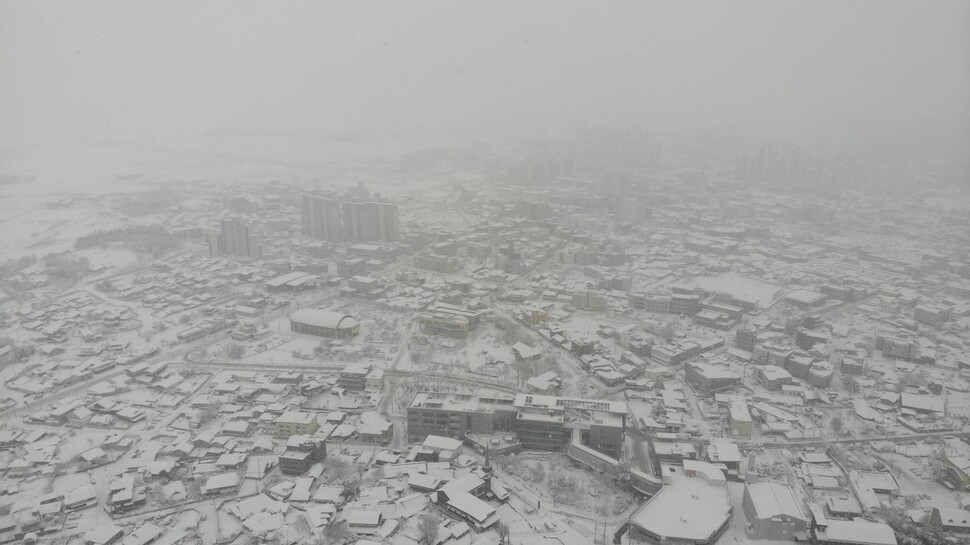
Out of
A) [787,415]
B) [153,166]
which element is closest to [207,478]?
[787,415]

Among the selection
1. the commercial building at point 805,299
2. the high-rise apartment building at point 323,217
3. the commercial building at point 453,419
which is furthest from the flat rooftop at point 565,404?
the high-rise apartment building at point 323,217

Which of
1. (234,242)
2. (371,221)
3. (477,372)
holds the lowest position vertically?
(477,372)

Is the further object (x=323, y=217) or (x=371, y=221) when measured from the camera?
(x=323, y=217)

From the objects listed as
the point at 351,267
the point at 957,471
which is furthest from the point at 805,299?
the point at 351,267

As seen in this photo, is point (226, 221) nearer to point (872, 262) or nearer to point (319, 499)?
point (319, 499)

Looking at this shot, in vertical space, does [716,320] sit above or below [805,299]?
below

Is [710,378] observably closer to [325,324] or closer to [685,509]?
[685,509]

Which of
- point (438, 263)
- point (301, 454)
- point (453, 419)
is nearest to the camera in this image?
point (301, 454)
